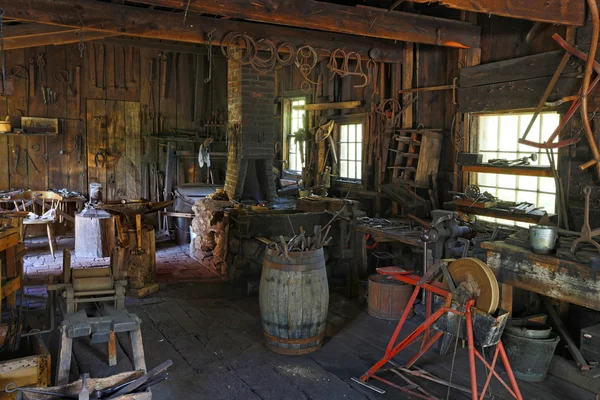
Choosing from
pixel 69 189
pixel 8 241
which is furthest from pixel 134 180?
pixel 8 241

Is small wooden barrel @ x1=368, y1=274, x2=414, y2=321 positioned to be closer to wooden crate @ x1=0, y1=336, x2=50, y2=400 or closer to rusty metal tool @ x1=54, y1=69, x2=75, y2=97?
wooden crate @ x1=0, y1=336, x2=50, y2=400

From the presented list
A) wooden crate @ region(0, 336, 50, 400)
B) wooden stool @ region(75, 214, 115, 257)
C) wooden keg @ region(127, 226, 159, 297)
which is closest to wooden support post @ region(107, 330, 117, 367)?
wooden crate @ region(0, 336, 50, 400)

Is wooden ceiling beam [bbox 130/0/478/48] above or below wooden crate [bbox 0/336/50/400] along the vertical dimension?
above

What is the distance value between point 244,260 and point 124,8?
341 cm

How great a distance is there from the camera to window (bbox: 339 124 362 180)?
31.7 ft

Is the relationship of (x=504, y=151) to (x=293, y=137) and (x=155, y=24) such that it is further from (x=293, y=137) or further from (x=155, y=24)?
(x=293, y=137)

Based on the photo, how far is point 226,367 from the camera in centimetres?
501

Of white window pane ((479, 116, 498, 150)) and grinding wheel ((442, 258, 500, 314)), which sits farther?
white window pane ((479, 116, 498, 150))

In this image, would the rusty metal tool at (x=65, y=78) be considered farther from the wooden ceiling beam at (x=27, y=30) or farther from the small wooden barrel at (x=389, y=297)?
the small wooden barrel at (x=389, y=297)

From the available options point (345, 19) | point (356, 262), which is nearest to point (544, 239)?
point (356, 262)

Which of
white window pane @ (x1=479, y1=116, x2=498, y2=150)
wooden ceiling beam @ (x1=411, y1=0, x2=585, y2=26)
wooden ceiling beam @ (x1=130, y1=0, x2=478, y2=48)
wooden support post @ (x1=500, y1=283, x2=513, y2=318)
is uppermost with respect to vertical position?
wooden ceiling beam @ (x1=130, y1=0, x2=478, y2=48)

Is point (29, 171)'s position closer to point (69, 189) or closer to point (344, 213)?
point (69, 189)

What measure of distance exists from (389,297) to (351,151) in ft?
13.3

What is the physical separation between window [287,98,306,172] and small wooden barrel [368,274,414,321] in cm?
520
